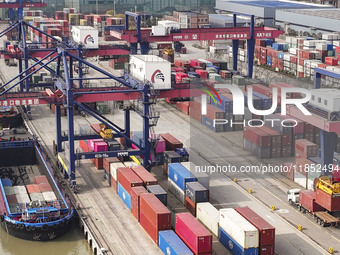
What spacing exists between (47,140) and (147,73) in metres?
18.4

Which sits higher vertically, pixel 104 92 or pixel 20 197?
pixel 104 92

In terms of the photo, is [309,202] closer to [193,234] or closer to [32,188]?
[193,234]

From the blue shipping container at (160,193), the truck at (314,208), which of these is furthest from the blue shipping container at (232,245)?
the truck at (314,208)

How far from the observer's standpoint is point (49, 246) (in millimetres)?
49281

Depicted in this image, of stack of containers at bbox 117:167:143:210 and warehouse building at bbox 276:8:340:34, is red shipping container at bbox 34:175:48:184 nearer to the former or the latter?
stack of containers at bbox 117:167:143:210

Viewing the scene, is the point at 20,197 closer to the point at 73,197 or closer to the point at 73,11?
the point at 73,197

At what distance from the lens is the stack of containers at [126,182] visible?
51719mm

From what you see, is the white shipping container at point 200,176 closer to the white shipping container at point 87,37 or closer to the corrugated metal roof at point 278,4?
the white shipping container at point 87,37

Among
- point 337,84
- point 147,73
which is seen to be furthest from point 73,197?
point 337,84

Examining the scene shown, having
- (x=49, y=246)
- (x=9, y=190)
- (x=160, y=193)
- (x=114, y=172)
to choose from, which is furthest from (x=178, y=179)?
(x=9, y=190)

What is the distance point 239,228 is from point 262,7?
13032cm

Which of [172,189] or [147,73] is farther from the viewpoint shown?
[147,73]

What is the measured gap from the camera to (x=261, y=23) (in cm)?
16288

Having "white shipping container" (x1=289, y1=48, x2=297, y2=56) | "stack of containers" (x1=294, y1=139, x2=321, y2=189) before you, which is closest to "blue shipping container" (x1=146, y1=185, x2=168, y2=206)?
"stack of containers" (x1=294, y1=139, x2=321, y2=189)
